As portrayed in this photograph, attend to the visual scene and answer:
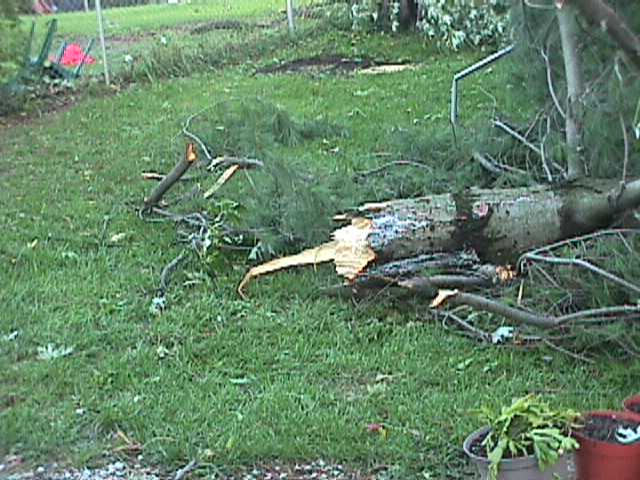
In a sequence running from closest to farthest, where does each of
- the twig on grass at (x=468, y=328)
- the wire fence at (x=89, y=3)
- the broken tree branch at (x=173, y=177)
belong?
the twig on grass at (x=468, y=328) < the broken tree branch at (x=173, y=177) < the wire fence at (x=89, y=3)

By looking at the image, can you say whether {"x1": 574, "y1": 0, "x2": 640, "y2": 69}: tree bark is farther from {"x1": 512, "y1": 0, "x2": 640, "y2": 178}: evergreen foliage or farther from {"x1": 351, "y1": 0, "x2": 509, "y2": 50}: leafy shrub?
{"x1": 351, "y1": 0, "x2": 509, "y2": 50}: leafy shrub

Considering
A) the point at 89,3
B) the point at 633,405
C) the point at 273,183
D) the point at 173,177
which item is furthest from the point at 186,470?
the point at 89,3

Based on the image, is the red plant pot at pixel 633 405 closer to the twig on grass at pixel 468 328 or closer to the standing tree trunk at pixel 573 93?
the twig on grass at pixel 468 328

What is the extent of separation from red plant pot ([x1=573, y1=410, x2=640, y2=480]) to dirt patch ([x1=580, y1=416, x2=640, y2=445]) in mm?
30

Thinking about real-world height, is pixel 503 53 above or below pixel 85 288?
above

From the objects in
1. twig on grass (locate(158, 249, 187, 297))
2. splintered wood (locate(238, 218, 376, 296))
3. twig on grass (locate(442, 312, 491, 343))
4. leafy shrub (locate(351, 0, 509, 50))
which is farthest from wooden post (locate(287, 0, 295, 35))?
twig on grass (locate(442, 312, 491, 343))

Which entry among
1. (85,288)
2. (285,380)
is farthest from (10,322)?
(285,380)

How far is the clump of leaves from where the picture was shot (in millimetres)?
2840

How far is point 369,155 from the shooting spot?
Result: 23.9 ft

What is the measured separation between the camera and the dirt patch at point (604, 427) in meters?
2.96

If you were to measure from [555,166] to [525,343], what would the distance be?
165 centimetres

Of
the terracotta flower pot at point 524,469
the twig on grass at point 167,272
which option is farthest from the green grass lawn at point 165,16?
the terracotta flower pot at point 524,469

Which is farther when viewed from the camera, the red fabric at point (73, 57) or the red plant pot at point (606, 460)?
the red fabric at point (73, 57)

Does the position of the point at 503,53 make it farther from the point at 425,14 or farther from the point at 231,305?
the point at 425,14
